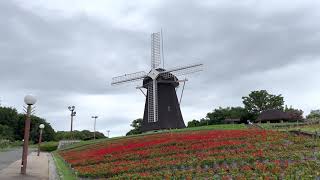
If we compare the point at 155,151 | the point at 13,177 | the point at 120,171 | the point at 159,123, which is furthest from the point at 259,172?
the point at 159,123

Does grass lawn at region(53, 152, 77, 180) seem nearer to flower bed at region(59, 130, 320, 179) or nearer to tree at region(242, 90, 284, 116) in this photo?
flower bed at region(59, 130, 320, 179)

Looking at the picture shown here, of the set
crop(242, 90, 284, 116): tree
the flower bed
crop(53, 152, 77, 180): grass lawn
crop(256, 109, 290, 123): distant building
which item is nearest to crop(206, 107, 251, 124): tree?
crop(242, 90, 284, 116): tree

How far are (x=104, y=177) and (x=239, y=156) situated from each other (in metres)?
6.76

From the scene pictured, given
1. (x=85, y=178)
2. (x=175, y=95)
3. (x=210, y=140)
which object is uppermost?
(x=175, y=95)

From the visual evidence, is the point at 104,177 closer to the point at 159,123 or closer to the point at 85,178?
the point at 85,178

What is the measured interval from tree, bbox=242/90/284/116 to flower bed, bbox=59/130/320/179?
71.9 meters

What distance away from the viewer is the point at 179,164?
66.1ft

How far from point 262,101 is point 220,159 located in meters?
83.1

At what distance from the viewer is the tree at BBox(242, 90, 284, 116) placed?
330 ft

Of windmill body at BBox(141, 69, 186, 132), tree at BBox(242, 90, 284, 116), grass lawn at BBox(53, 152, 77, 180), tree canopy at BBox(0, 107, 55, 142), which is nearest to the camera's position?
grass lawn at BBox(53, 152, 77, 180)

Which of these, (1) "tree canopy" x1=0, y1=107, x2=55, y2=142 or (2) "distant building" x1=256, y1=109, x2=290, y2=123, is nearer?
(2) "distant building" x1=256, y1=109, x2=290, y2=123

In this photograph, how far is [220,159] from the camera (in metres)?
20.4

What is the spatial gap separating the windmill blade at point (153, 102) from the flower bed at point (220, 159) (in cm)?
2473

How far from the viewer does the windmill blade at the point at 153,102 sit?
57031 mm
